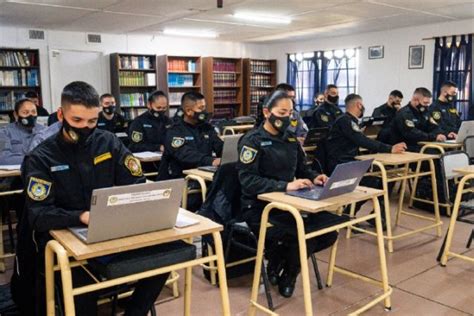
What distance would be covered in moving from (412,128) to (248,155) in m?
3.02

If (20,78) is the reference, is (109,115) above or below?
below

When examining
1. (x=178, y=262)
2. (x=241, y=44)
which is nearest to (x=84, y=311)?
(x=178, y=262)

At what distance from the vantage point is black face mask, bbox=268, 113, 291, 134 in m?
2.69

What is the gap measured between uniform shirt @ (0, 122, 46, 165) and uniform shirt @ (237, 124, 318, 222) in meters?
2.38

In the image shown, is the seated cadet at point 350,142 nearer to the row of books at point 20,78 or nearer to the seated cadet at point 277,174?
the seated cadet at point 277,174

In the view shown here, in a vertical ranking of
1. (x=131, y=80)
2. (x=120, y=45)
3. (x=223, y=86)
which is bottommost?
(x=223, y=86)

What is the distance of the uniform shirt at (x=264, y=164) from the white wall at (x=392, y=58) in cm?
595

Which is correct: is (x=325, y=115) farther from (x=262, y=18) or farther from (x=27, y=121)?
(x=27, y=121)

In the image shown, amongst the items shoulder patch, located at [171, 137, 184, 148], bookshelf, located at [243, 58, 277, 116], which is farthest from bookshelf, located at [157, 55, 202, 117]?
shoulder patch, located at [171, 137, 184, 148]

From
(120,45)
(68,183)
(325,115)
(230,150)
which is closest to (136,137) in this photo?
(230,150)

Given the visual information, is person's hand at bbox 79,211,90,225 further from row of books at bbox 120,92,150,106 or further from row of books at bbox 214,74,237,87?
row of books at bbox 214,74,237,87

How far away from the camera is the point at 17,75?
7414 millimetres

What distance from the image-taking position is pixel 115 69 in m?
8.33

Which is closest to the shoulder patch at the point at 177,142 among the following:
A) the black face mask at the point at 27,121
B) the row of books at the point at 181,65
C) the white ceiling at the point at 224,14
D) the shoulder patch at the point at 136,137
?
the shoulder patch at the point at 136,137
